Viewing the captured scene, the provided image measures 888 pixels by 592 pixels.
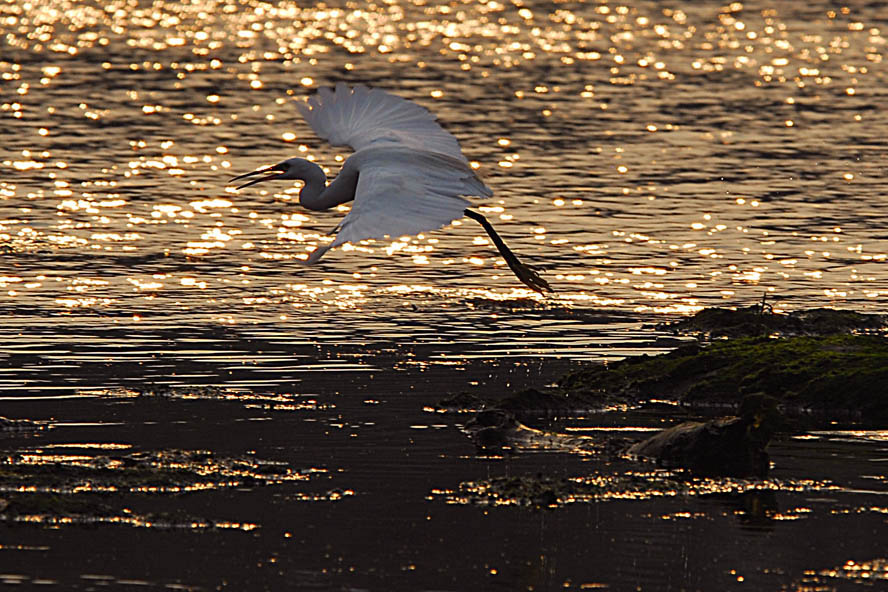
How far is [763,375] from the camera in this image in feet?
53.8

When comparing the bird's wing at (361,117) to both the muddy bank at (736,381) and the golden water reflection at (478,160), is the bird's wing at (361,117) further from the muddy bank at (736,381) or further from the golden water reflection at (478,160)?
Result: the golden water reflection at (478,160)

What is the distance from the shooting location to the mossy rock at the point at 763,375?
52.4 feet

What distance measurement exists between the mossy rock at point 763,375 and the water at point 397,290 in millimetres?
885

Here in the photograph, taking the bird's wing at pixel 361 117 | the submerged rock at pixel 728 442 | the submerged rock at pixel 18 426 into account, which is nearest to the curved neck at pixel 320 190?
the bird's wing at pixel 361 117

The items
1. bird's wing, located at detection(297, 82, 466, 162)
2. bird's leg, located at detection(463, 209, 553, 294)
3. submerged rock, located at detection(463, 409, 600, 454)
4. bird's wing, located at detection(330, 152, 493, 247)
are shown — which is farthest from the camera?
bird's leg, located at detection(463, 209, 553, 294)

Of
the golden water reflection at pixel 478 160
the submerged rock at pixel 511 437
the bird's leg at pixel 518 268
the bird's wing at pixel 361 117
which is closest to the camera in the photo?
the submerged rock at pixel 511 437

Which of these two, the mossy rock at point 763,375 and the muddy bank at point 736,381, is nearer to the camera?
the muddy bank at point 736,381

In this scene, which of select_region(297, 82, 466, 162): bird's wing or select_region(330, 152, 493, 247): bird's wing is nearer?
select_region(330, 152, 493, 247): bird's wing

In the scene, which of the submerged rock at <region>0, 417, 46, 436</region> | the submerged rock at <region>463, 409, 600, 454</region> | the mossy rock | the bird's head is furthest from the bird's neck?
the submerged rock at <region>0, 417, 46, 436</region>

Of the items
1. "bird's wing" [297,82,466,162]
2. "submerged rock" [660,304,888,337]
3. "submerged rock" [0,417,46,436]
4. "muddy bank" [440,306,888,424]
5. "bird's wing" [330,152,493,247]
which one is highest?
"bird's wing" [330,152,493,247]

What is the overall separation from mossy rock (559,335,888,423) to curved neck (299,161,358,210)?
7.94ft

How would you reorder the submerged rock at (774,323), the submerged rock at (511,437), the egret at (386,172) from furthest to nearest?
the submerged rock at (774,323) → the submerged rock at (511,437) → the egret at (386,172)

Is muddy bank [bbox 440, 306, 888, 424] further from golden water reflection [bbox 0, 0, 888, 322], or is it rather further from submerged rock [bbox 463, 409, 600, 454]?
golden water reflection [bbox 0, 0, 888, 322]

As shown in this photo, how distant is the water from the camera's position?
1207 centimetres
